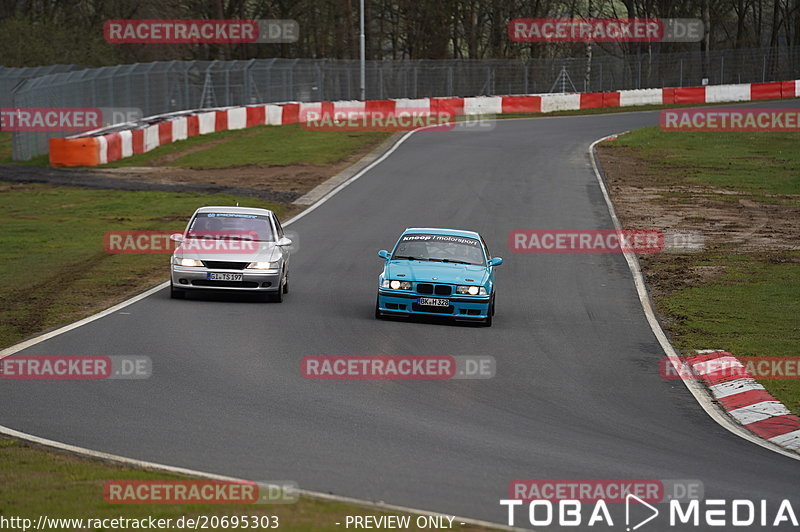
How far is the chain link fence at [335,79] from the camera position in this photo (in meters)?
42.7

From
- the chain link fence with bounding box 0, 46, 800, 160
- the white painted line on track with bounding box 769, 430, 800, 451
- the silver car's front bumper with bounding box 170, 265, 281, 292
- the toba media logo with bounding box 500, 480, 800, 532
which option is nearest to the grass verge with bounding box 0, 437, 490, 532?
the toba media logo with bounding box 500, 480, 800, 532

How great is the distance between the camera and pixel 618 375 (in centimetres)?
1380

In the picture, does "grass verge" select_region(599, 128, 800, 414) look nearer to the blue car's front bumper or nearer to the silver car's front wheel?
the blue car's front bumper

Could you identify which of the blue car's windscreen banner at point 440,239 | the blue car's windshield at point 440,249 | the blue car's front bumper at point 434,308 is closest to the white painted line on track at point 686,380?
the blue car's front bumper at point 434,308

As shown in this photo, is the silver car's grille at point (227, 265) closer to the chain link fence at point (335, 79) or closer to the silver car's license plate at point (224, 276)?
the silver car's license plate at point (224, 276)

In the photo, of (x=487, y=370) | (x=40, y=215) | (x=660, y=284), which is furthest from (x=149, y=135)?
(x=487, y=370)

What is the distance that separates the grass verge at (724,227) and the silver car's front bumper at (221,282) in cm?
624

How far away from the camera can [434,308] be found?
1677 cm

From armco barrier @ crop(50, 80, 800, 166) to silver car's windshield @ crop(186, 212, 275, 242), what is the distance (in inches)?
766

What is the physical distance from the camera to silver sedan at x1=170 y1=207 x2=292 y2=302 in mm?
17891

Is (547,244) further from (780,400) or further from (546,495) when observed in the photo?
(546,495)

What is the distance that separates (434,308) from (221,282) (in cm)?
354

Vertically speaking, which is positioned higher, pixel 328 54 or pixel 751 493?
pixel 328 54

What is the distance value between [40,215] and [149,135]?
12.5 meters
